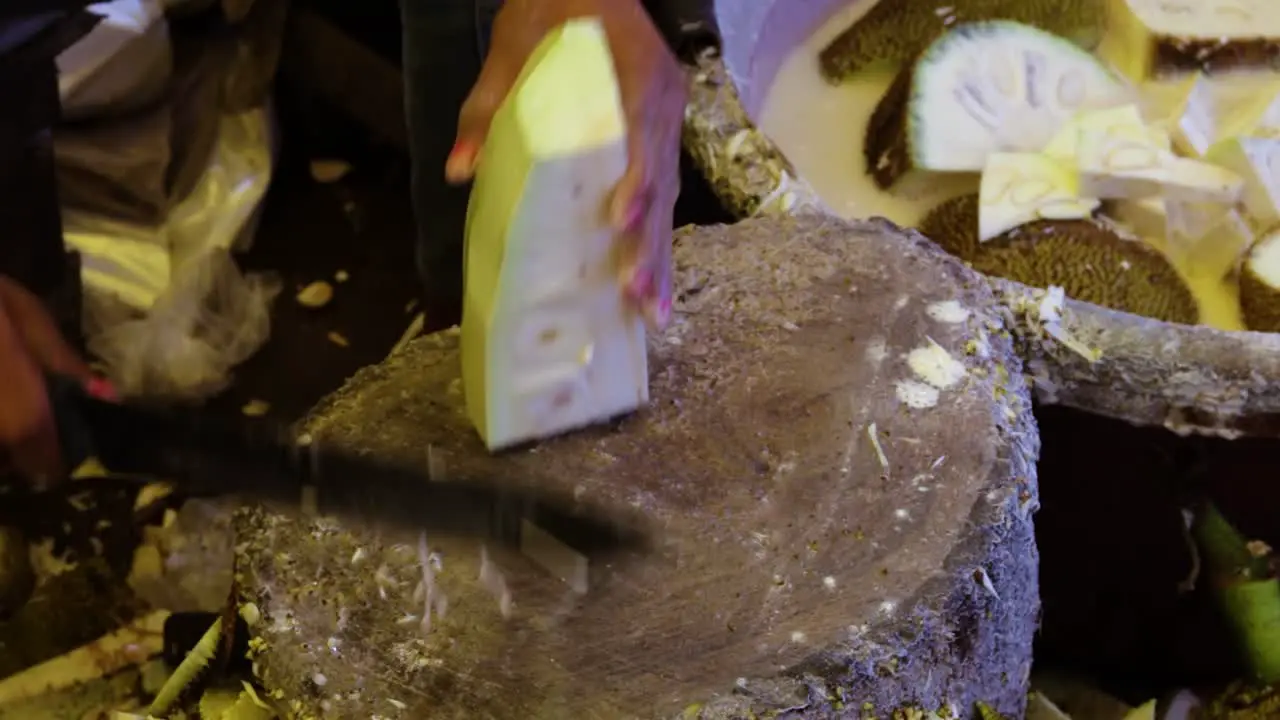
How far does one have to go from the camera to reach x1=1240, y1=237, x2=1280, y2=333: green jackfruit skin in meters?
1.04

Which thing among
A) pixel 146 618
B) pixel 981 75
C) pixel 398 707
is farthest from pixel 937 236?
pixel 146 618

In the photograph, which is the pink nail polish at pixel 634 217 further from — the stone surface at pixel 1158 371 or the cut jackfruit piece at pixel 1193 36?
the cut jackfruit piece at pixel 1193 36

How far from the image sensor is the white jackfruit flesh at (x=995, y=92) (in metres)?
1.19

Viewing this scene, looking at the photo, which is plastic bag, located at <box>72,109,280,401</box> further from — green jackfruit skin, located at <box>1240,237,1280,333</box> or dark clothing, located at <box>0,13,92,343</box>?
green jackfruit skin, located at <box>1240,237,1280,333</box>

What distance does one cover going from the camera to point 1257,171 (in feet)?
3.71

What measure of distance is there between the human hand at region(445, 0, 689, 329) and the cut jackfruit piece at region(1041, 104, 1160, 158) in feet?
1.93

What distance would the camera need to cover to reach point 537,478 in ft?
2.35

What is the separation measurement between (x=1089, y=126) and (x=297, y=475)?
0.86 meters

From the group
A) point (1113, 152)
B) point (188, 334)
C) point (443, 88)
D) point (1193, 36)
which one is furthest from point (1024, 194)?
point (188, 334)

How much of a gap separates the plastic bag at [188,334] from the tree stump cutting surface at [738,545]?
759mm

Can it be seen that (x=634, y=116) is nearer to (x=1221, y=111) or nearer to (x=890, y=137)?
(x=890, y=137)

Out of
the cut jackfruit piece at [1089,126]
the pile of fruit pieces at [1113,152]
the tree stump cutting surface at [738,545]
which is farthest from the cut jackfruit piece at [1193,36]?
the tree stump cutting surface at [738,545]

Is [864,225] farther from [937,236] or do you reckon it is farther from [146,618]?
[146,618]

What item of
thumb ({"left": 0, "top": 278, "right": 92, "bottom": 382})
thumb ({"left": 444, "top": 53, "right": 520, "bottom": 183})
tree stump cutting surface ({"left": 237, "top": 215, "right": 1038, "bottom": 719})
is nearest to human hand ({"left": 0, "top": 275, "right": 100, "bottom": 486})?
thumb ({"left": 0, "top": 278, "right": 92, "bottom": 382})
